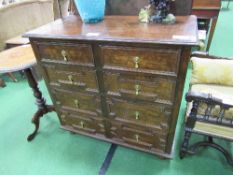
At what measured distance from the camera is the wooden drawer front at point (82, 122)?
1525mm

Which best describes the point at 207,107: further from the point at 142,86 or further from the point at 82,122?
the point at 82,122

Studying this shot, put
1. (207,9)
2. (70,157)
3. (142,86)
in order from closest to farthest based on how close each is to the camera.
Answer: (142,86)
(70,157)
(207,9)

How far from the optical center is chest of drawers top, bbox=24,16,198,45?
950mm

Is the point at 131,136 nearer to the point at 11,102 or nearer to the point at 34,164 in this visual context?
the point at 34,164

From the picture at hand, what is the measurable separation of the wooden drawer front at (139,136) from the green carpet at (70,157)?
14cm

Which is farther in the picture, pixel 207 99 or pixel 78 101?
pixel 78 101

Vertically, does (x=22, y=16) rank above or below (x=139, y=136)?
above

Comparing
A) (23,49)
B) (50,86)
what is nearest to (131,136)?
(50,86)

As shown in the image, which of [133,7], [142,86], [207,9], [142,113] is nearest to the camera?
[142,86]

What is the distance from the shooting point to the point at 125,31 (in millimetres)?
1089

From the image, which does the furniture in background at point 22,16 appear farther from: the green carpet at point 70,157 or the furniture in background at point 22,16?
the green carpet at point 70,157

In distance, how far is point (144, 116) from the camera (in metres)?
1.28

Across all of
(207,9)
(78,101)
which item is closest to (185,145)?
(78,101)

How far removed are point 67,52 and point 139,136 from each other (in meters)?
0.81
